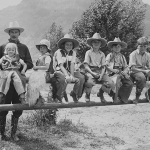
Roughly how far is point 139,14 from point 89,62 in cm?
1650

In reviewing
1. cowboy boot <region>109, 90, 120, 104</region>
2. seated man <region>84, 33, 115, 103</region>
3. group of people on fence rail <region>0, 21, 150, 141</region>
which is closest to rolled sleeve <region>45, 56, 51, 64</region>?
group of people on fence rail <region>0, 21, 150, 141</region>

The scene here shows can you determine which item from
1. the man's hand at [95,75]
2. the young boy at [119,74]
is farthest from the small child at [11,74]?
the young boy at [119,74]

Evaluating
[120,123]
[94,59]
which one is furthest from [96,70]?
[120,123]

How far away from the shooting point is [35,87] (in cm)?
374

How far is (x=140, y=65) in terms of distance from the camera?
5.12m

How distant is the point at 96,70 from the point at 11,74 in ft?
5.09

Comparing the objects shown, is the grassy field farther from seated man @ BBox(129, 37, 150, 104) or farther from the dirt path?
seated man @ BBox(129, 37, 150, 104)

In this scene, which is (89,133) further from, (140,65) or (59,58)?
(59,58)

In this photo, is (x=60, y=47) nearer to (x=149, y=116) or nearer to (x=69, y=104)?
(x=69, y=104)

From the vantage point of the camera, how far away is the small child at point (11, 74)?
3.82 m

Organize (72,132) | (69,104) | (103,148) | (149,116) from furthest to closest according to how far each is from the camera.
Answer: (149,116) → (72,132) → (103,148) → (69,104)

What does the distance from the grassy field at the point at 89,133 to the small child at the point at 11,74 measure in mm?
2159

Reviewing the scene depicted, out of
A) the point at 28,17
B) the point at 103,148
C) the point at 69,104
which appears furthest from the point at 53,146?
the point at 28,17

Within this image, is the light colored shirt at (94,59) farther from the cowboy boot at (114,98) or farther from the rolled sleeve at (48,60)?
the rolled sleeve at (48,60)
